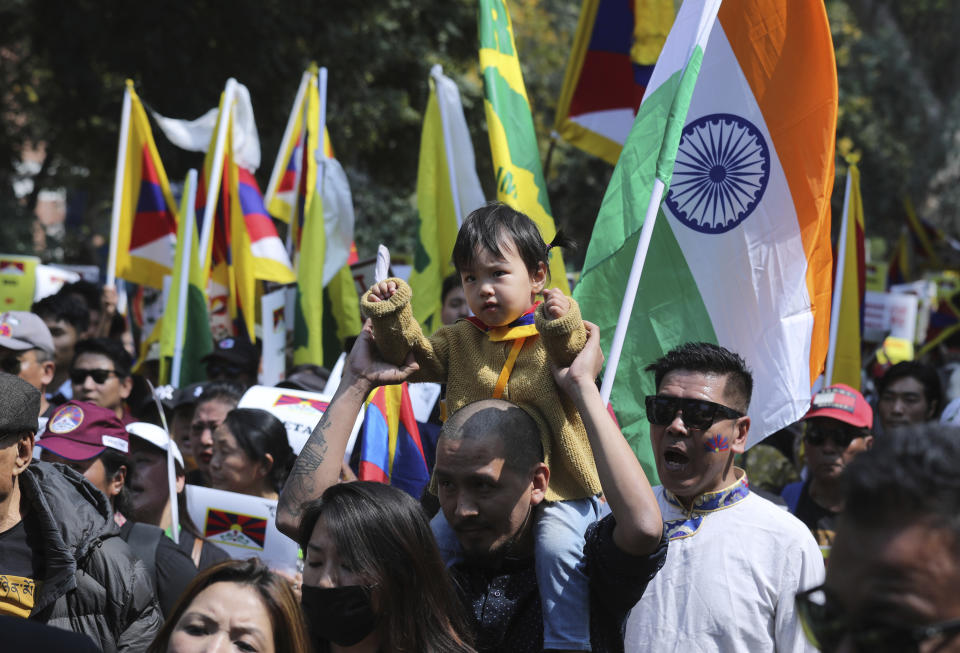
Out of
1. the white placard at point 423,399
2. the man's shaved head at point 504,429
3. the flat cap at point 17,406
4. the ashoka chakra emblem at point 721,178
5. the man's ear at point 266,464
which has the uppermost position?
the ashoka chakra emblem at point 721,178

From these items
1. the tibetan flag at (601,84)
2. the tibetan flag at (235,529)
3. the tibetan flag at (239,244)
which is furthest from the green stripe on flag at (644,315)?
the tibetan flag at (239,244)

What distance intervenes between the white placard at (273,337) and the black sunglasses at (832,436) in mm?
3514

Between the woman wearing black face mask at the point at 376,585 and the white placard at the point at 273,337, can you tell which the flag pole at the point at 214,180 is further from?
the woman wearing black face mask at the point at 376,585

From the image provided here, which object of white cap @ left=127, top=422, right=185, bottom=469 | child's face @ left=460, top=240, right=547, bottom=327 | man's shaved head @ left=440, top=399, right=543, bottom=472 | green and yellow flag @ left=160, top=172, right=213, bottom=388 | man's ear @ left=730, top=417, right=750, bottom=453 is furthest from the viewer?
green and yellow flag @ left=160, top=172, right=213, bottom=388

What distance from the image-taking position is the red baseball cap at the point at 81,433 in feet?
14.1

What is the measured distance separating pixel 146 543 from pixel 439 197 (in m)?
3.42

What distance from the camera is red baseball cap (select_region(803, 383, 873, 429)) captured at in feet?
17.1

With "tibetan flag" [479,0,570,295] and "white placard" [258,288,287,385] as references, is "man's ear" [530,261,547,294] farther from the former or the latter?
"white placard" [258,288,287,385]

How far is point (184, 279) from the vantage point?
296 inches

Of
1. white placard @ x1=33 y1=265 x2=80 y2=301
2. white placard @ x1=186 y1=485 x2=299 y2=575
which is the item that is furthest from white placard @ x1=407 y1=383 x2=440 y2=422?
white placard @ x1=33 y1=265 x2=80 y2=301

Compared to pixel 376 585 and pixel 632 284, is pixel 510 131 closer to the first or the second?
pixel 632 284

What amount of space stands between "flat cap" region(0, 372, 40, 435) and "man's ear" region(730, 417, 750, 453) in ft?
6.86

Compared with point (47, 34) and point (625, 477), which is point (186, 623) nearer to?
point (625, 477)

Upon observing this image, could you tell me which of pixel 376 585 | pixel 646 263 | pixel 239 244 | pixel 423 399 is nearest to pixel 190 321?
pixel 239 244
